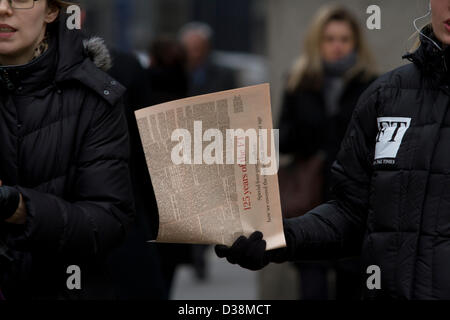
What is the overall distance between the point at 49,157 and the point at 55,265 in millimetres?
351

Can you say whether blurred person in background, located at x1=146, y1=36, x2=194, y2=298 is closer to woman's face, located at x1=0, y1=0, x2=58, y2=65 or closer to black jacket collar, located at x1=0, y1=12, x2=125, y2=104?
black jacket collar, located at x1=0, y1=12, x2=125, y2=104

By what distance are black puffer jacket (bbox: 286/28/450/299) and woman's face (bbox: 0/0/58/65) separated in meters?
1.04

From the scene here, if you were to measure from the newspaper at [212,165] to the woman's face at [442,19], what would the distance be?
0.53m

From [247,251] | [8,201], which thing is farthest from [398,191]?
[8,201]

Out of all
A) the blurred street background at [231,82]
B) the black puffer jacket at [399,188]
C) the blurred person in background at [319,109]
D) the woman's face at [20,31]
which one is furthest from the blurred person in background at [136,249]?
the black puffer jacket at [399,188]

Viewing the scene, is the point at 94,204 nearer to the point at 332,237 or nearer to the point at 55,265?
the point at 55,265

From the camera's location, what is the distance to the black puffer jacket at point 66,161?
3.32 m

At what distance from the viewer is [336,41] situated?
6.40 meters

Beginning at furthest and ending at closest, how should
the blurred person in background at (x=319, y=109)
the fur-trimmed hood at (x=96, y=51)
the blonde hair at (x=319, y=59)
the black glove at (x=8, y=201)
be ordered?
the blonde hair at (x=319, y=59) < the blurred person in background at (x=319, y=109) < the fur-trimmed hood at (x=96, y=51) < the black glove at (x=8, y=201)

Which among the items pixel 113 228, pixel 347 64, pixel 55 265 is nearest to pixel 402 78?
pixel 113 228

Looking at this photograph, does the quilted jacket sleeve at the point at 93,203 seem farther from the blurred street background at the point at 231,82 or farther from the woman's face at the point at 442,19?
the woman's face at the point at 442,19

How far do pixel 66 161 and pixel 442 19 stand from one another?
1266 millimetres

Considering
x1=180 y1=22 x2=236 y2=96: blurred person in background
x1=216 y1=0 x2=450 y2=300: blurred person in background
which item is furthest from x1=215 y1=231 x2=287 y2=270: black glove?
x1=180 y1=22 x2=236 y2=96: blurred person in background

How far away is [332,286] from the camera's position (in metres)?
7.07
